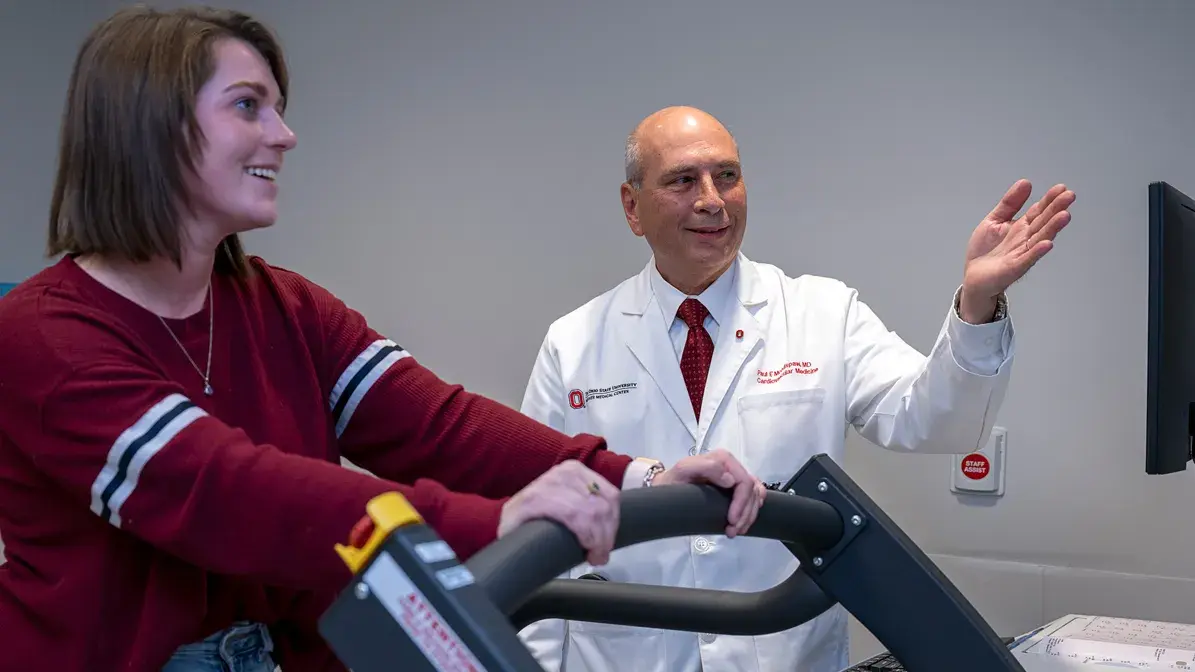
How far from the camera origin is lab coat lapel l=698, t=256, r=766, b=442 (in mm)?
2090

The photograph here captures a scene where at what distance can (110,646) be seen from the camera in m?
1.05

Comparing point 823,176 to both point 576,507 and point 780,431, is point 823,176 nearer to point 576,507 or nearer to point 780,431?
point 780,431

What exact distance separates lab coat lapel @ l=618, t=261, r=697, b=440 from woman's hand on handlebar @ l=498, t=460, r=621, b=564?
1197mm

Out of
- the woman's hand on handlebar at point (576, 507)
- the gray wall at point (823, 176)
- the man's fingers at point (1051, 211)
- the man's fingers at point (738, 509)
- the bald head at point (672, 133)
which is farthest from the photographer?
the gray wall at point (823, 176)

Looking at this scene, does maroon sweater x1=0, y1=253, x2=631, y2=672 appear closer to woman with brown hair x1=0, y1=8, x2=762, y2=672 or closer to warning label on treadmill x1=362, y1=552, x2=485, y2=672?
woman with brown hair x1=0, y1=8, x2=762, y2=672

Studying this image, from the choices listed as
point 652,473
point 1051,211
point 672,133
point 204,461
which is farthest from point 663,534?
point 672,133

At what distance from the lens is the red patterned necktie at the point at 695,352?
7.04 feet

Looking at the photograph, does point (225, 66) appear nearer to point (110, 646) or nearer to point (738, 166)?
point (110, 646)

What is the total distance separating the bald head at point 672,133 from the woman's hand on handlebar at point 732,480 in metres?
1.21

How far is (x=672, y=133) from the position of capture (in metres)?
2.21

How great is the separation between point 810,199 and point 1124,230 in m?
0.71

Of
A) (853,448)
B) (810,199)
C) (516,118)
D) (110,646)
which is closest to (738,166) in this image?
(810,199)

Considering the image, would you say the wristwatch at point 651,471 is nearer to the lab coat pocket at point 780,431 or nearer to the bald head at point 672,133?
the lab coat pocket at point 780,431

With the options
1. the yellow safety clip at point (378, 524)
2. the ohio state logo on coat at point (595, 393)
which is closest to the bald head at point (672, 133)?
the ohio state logo on coat at point (595, 393)
